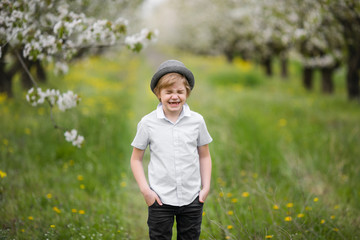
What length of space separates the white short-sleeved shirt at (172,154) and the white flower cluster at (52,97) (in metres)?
1.24

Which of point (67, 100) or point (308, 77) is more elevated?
point (308, 77)

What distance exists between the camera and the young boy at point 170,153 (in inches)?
83.4

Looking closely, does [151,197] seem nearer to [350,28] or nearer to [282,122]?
[282,122]

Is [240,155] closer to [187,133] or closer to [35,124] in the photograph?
[187,133]

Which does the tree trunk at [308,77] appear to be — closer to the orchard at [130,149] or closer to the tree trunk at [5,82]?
the orchard at [130,149]

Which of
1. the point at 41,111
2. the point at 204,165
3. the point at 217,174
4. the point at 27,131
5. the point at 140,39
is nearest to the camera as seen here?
the point at 204,165

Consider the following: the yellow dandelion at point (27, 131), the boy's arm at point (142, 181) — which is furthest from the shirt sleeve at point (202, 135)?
the yellow dandelion at point (27, 131)

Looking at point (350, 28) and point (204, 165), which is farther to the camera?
point (350, 28)

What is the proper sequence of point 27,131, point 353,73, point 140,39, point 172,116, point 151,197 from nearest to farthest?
point 151,197 → point 172,116 → point 140,39 → point 27,131 → point 353,73

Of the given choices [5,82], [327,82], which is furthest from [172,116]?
[327,82]

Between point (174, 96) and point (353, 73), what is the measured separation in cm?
875

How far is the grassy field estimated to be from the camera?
2904 millimetres

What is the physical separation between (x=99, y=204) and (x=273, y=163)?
264 cm

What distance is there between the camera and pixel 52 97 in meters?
3.05
